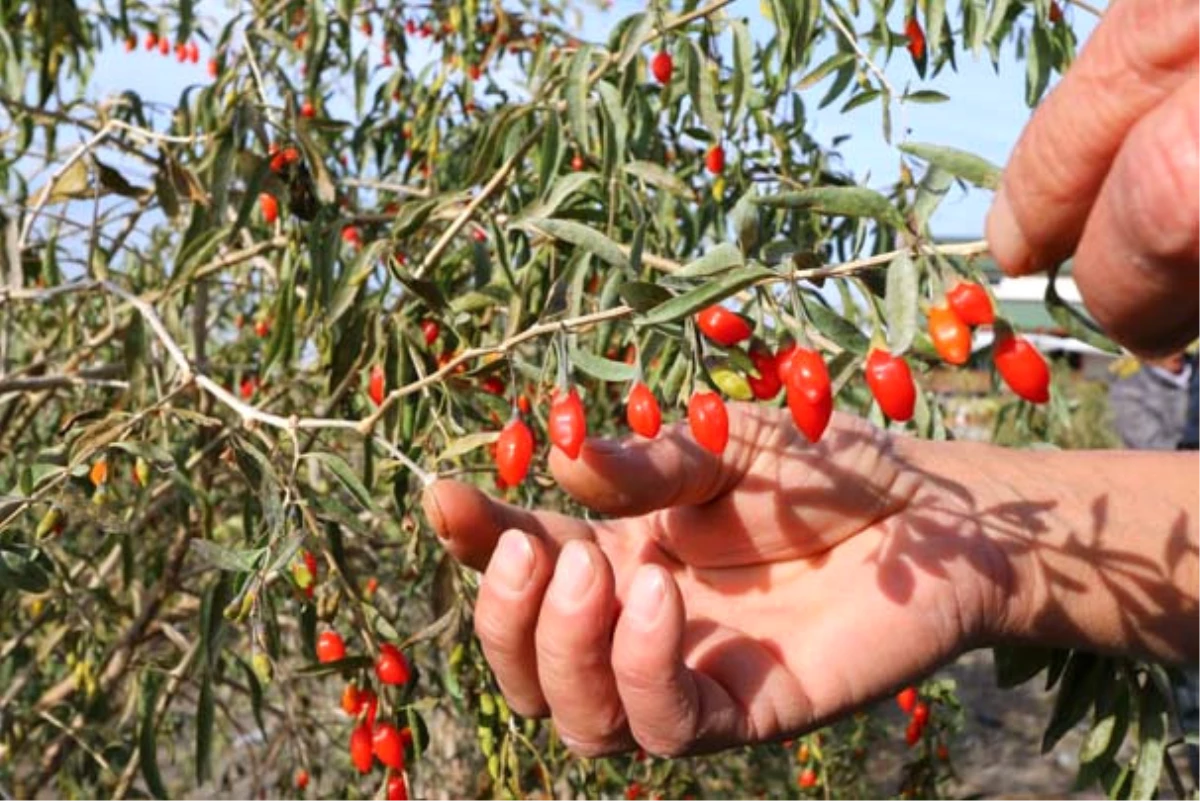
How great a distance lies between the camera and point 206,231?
2.13 m

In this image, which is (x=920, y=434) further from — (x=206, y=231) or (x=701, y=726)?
(x=206, y=231)

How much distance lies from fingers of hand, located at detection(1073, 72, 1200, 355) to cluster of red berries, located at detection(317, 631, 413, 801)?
122 centimetres

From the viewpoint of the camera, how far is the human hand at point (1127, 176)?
24.8 inches

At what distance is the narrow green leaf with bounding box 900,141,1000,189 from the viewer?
108cm

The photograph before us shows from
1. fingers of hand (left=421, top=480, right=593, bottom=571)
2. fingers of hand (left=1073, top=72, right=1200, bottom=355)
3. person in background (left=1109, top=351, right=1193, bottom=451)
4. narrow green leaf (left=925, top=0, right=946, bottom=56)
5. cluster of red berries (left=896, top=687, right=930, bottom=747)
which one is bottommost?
person in background (left=1109, top=351, right=1193, bottom=451)

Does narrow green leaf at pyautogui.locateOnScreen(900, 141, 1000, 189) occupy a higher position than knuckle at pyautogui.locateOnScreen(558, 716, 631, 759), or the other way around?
narrow green leaf at pyautogui.locateOnScreen(900, 141, 1000, 189)

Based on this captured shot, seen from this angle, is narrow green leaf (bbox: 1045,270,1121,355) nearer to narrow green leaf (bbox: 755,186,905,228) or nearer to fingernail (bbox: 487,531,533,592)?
narrow green leaf (bbox: 755,186,905,228)

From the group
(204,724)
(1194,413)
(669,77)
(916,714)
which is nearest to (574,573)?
(204,724)

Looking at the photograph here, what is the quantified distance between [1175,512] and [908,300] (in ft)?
2.59

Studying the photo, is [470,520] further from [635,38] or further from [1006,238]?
[635,38]

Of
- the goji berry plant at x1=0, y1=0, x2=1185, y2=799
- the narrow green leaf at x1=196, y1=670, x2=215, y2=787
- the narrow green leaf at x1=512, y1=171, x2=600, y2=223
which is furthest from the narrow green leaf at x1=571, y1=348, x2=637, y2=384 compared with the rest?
the narrow green leaf at x1=196, y1=670, x2=215, y2=787

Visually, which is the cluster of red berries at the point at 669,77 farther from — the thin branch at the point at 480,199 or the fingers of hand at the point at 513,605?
the fingers of hand at the point at 513,605

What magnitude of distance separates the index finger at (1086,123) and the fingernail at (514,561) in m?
0.62

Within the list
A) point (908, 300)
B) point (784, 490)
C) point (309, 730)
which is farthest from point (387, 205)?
point (908, 300)
